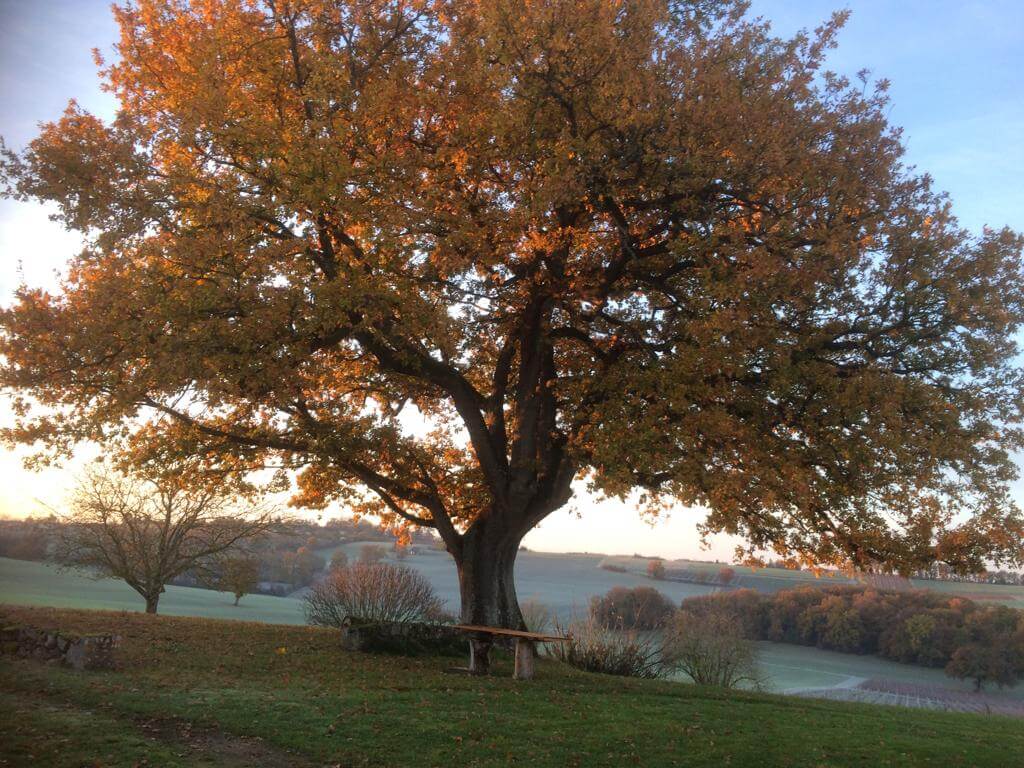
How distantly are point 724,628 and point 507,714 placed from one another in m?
14.5

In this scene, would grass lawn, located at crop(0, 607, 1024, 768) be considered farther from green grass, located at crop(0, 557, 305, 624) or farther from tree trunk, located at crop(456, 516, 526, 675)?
green grass, located at crop(0, 557, 305, 624)

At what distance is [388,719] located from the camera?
9836mm

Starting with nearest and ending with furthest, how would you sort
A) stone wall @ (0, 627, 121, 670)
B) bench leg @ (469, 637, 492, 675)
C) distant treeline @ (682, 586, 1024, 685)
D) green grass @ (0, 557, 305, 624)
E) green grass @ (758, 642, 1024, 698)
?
stone wall @ (0, 627, 121, 670) < bench leg @ (469, 637, 492, 675) < green grass @ (0, 557, 305, 624) < green grass @ (758, 642, 1024, 698) < distant treeline @ (682, 586, 1024, 685)

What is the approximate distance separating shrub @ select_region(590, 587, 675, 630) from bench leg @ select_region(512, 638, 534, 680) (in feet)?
24.7

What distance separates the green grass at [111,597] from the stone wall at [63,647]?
7873 mm

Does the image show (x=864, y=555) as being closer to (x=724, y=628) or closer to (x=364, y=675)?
(x=724, y=628)

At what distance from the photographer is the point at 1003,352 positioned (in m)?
14.2

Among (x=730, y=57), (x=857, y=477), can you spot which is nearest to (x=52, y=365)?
(x=730, y=57)

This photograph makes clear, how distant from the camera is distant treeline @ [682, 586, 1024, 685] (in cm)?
2994

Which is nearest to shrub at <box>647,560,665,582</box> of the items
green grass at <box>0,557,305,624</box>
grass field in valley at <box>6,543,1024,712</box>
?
grass field in valley at <box>6,543,1024,712</box>

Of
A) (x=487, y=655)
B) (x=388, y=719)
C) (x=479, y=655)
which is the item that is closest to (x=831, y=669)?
(x=487, y=655)

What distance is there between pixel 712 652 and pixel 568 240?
1375cm

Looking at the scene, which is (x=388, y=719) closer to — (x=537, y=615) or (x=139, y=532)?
(x=537, y=615)

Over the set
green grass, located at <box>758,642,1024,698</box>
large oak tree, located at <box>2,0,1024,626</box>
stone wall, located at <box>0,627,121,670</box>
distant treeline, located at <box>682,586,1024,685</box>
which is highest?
large oak tree, located at <box>2,0,1024,626</box>
